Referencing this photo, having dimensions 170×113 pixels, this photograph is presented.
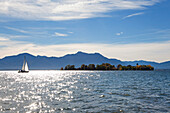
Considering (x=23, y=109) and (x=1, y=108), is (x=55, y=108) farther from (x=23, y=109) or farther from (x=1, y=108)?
(x=1, y=108)

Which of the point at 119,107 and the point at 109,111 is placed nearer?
the point at 109,111

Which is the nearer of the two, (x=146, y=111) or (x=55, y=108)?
(x=146, y=111)

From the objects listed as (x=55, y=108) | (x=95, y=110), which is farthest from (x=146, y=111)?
(x=55, y=108)

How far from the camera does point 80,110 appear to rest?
1211 inches

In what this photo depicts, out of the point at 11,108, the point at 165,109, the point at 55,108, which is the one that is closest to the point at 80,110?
the point at 55,108

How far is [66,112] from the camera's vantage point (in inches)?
1165

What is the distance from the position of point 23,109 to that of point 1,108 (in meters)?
4.10

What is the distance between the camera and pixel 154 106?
3322 centimetres

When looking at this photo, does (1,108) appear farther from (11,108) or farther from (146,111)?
(146,111)

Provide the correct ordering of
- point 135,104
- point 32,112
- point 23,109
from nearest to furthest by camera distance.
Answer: point 32,112 < point 23,109 < point 135,104

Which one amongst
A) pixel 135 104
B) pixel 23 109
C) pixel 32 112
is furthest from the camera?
pixel 135 104

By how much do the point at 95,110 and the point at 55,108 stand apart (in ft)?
22.7

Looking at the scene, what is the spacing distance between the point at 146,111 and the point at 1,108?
2392 cm

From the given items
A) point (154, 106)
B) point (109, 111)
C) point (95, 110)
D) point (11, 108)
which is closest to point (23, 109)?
point (11, 108)
